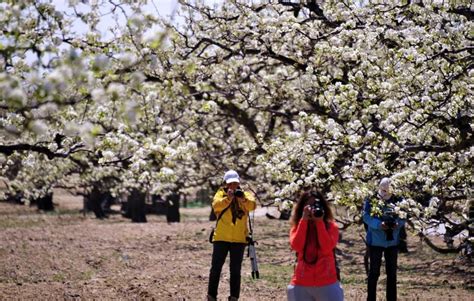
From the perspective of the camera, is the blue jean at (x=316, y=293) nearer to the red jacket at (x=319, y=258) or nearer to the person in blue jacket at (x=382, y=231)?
the red jacket at (x=319, y=258)

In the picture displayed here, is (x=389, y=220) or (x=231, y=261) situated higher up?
(x=389, y=220)

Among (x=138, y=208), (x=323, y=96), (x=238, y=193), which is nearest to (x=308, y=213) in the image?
(x=238, y=193)

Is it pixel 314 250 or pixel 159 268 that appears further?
pixel 159 268

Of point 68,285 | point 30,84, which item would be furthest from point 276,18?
point 30,84

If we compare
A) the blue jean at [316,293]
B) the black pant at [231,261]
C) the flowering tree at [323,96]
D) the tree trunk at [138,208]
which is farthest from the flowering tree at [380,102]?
the tree trunk at [138,208]

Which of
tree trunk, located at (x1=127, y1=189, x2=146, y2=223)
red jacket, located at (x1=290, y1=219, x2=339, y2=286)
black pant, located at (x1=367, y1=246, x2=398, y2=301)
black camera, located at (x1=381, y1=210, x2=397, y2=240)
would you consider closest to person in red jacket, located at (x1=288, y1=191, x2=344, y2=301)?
red jacket, located at (x1=290, y1=219, x2=339, y2=286)

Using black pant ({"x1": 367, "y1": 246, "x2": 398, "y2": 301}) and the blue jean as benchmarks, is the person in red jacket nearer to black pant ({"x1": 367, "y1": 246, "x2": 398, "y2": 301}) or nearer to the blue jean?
the blue jean

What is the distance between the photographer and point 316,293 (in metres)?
7.39

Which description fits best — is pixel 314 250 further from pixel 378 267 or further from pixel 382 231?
pixel 378 267

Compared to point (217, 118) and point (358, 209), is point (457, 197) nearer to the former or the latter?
point (358, 209)

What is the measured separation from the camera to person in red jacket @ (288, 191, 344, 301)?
7406 mm

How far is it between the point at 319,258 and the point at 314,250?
96 millimetres

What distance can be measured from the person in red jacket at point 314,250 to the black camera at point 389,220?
3.22 m

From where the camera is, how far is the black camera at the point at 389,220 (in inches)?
422
